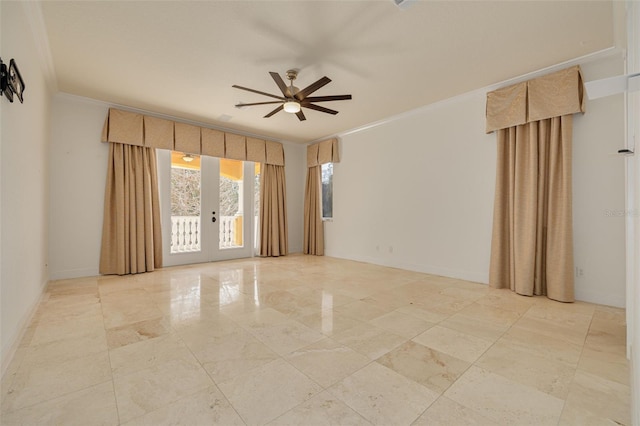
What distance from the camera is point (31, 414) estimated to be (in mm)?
1426

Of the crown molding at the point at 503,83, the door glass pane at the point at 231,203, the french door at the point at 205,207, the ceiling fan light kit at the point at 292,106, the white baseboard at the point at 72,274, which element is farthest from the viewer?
the door glass pane at the point at 231,203

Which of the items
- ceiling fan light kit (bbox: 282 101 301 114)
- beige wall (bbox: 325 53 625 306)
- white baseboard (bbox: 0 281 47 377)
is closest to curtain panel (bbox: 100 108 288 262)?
beige wall (bbox: 325 53 625 306)

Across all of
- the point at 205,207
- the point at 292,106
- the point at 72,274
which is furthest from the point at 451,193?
the point at 72,274

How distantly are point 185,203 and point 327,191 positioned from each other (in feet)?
10.7

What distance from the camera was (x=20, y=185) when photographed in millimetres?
2424

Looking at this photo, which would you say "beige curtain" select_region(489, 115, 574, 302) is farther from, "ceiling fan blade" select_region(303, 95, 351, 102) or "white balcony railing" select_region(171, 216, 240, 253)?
"white balcony railing" select_region(171, 216, 240, 253)

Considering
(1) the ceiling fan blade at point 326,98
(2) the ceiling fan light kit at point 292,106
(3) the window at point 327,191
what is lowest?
(3) the window at point 327,191

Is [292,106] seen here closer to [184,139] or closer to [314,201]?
[184,139]

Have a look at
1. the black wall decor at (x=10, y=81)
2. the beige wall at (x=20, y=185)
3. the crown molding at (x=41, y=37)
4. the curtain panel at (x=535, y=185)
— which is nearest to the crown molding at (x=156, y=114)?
the crown molding at (x=41, y=37)

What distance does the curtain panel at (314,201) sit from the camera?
266 inches

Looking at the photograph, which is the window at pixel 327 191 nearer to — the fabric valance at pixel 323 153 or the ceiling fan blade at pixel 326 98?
the fabric valance at pixel 323 153

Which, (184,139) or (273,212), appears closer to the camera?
(184,139)

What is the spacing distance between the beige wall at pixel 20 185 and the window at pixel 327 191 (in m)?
5.05

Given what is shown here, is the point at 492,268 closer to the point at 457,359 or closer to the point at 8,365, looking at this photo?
the point at 457,359
